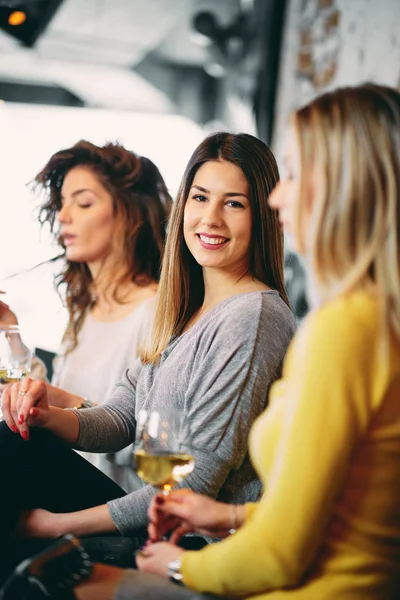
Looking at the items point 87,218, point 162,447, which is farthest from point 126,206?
point 162,447

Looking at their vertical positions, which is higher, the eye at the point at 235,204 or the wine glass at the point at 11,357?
the eye at the point at 235,204

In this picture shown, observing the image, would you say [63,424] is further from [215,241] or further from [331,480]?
[331,480]

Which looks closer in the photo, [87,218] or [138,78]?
[87,218]

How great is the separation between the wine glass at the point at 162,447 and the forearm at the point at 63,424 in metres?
0.62

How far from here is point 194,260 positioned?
1.89 metres

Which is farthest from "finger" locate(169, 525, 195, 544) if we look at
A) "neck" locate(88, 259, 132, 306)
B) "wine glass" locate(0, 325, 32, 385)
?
"neck" locate(88, 259, 132, 306)

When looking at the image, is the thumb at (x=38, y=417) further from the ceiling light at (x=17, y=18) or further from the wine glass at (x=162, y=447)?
the ceiling light at (x=17, y=18)

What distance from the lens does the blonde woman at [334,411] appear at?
0.91 m

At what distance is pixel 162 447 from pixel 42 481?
648mm

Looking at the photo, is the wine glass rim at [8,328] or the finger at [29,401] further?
the wine glass rim at [8,328]

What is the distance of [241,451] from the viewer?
150cm

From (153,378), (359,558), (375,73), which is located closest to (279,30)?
(375,73)

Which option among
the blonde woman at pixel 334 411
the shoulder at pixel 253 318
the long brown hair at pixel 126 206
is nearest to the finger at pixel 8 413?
the shoulder at pixel 253 318

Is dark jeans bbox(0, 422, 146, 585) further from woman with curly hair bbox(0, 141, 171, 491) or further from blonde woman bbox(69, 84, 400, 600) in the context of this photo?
woman with curly hair bbox(0, 141, 171, 491)
